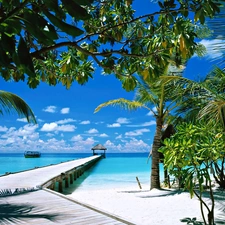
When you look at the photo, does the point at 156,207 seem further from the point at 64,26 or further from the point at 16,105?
the point at 64,26

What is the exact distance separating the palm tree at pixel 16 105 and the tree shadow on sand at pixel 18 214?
2461 mm

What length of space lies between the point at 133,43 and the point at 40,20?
107 inches

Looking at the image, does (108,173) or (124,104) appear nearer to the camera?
(124,104)

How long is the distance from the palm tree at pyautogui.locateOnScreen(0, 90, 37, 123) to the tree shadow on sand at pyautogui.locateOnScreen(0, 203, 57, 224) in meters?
2.46

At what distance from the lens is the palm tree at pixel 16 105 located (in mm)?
6977

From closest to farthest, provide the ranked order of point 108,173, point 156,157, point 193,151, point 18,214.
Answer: point 193,151 < point 18,214 < point 156,157 < point 108,173

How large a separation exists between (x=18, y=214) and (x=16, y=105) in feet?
10.9

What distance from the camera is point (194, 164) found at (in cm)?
392

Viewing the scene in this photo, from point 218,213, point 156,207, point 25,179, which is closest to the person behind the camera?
point 218,213

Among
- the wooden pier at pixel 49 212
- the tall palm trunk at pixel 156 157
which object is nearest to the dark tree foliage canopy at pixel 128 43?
the wooden pier at pixel 49 212

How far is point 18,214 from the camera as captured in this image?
175 inches

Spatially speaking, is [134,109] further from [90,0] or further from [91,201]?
[90,0]

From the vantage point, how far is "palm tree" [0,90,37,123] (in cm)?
698

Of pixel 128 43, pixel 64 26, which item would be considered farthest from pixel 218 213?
pixel 64 26
